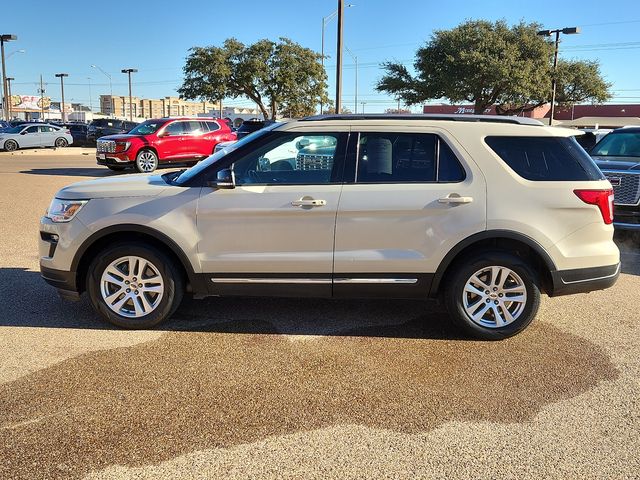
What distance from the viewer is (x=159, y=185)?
4691 millimetres

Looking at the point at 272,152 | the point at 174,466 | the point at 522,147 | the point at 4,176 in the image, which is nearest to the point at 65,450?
the point at 174,466

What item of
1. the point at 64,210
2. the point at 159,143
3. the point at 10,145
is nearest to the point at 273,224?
the point at 64,210

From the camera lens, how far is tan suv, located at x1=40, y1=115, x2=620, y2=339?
14.6 ft

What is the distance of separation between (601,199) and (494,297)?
44.6 inches

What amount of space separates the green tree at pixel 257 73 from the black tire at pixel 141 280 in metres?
39.1

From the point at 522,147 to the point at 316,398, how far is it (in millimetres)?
2565

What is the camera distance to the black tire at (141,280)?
15.0ft

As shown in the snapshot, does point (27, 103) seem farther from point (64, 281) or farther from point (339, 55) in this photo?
point (64, 281)

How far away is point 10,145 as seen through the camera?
3167cm

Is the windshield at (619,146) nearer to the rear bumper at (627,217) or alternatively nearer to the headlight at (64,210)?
the rear bumper at (627,217)

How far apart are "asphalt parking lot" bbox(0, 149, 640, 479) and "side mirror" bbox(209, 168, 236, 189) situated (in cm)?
122

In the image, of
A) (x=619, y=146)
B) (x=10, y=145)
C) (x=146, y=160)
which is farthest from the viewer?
(x=10, y=145)

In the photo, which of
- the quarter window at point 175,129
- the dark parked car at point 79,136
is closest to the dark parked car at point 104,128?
the dark parked car at point 79,136

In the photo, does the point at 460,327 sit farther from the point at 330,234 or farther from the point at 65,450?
the point at 65,450
